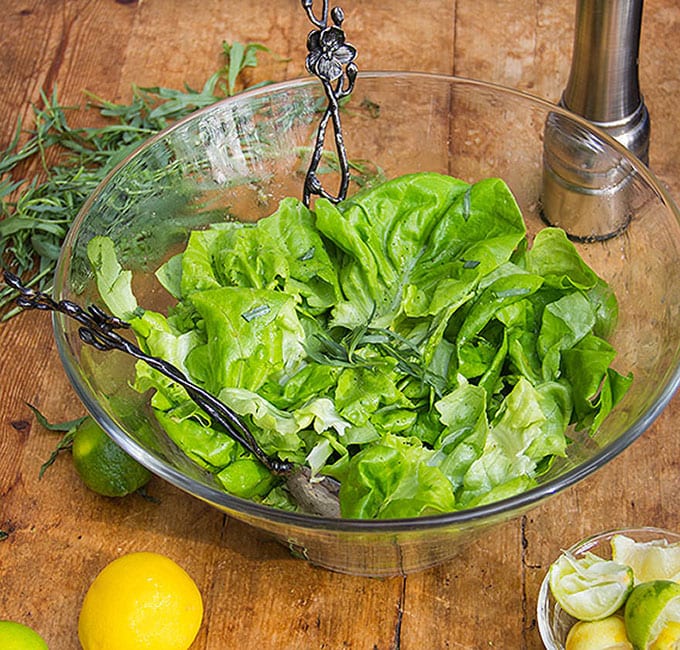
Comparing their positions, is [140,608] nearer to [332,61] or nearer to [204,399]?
[204,399]

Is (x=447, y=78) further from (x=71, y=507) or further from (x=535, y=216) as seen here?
(x=71, y=507)

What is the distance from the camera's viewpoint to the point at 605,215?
1.30 metres

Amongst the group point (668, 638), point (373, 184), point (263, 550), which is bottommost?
point (263, 550)

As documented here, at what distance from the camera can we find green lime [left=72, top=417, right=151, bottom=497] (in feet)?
4.08

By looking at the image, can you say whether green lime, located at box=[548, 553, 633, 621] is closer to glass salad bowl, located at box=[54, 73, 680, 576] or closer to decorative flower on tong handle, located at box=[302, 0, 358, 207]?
glass salad bowl, located at box=[54, 73, 680, 576]

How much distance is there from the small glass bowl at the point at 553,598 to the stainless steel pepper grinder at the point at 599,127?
1.16 feet

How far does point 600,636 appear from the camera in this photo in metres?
1.07

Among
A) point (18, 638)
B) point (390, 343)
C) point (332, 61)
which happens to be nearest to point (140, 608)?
point (18, 638)

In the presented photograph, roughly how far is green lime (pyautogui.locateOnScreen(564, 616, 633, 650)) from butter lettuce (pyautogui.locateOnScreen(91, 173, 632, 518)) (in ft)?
0.52

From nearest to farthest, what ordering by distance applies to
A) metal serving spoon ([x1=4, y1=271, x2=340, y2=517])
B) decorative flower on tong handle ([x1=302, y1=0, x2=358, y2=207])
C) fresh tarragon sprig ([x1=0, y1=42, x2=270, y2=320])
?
metal serving spoon ([x1=4, y1=271, x2=340, y2=517]) → decorative flower on tong handle ([x1=302, y1=0, x2=358, y2=207]) → fresh tarragon sprig ([x1=0, y1=42, x2=270, y2=320])

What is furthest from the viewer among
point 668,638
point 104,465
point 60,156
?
point 60,156

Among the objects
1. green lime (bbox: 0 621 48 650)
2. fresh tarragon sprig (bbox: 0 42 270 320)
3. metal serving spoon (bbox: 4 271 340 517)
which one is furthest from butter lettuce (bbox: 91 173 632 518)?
fresh tarragon sprig (bbox: 0 42 270 320)

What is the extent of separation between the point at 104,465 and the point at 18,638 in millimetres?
221

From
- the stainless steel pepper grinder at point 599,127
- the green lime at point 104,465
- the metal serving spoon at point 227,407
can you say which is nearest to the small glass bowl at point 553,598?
the metal serving spoon at point 227,407
